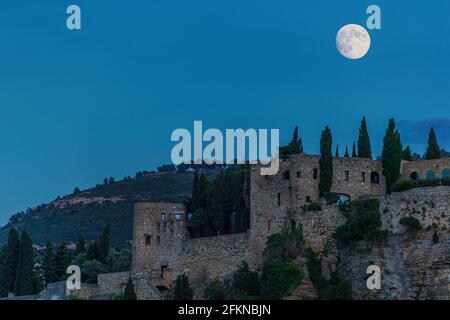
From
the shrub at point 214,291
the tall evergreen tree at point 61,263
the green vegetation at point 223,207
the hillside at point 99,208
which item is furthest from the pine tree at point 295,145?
the hillside at point 99,208

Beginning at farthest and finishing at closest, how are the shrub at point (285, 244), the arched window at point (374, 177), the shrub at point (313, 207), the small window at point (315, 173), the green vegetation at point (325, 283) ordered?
the arched window at point (374, 177)
the small window at point (315, 173)
the shrub at point (313, 207)
the shrub at point (285, 244)
the green vegetation at point (325, 283)

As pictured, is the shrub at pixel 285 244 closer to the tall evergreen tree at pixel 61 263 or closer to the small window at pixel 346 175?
the small window at pixel 346 175

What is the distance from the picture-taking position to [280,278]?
69.1m

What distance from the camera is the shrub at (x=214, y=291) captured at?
7075 cm

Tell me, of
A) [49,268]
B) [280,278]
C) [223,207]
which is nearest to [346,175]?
[280,278]

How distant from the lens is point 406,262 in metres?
68.4

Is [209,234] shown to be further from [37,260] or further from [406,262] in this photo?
[37,260]

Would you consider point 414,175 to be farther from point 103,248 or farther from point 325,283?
point 103,248

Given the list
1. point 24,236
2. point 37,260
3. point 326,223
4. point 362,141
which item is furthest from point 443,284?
point 37,260

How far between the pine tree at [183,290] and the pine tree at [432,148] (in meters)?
16.6

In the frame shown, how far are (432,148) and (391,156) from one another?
5100 millimetres

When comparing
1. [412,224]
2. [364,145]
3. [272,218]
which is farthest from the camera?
[364,145]

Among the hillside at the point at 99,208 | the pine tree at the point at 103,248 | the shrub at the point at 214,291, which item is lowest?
the shrub at the point at 214,291
